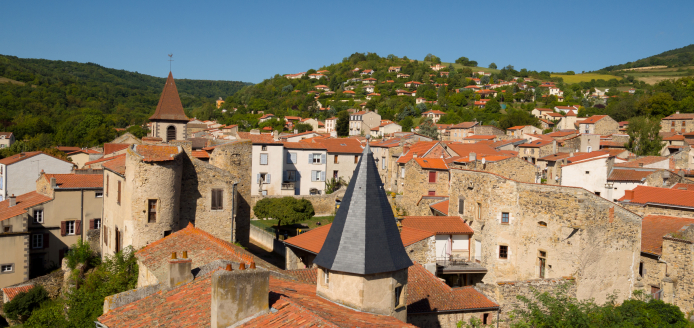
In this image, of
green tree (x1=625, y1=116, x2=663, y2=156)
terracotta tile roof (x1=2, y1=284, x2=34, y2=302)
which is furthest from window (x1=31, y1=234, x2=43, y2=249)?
green tree (x1=625, y1=116, x2=663, y2=156)

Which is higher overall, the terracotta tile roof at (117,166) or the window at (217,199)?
the terracotta tile roof at (117,166)

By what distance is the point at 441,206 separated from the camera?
111 ft

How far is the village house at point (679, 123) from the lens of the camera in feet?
223

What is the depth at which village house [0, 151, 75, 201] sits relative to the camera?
140 feet

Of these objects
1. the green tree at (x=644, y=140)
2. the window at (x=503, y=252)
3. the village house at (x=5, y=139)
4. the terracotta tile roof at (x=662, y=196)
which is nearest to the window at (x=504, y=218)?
the window at (x=503, y=252)

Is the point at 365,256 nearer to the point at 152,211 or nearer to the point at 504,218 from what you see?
the point at 152,211

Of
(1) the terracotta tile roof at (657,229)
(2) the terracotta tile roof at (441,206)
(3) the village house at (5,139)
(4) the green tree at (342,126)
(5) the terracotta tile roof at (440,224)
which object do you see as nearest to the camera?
(1) the terracotta tile roof at (657,229)

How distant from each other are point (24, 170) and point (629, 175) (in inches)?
2003

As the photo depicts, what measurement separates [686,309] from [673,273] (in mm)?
1789

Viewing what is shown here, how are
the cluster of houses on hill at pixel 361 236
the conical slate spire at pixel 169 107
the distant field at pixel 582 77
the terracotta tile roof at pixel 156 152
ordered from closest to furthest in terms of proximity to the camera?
the cluster of houses on hill at pixel 361 236 < the terracotta tile roof at pixel 156 152 < the conical slate spire at pixel 169 107 < the distant field at pixel 582 77

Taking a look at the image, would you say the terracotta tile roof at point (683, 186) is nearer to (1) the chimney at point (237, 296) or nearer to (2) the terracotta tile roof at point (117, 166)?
(1) the chimney at point (237, 296)

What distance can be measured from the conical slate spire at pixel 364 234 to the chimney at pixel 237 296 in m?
2.30

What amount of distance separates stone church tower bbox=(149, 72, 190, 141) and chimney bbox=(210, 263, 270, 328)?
1022 inches

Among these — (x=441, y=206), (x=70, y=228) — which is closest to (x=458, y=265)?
(x=441, y=206)
